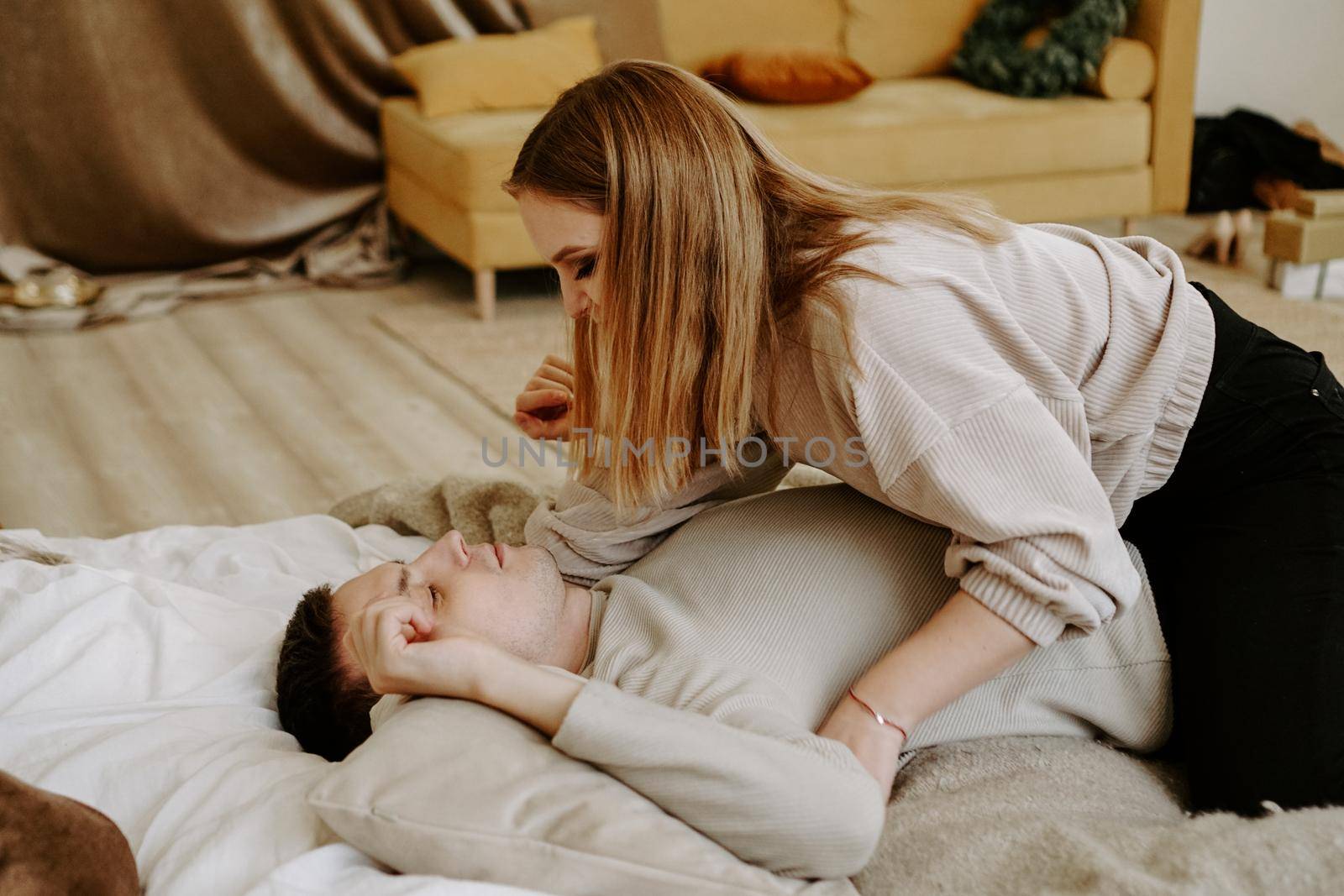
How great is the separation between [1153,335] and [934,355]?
0.32 m

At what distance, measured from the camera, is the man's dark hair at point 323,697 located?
1375mm

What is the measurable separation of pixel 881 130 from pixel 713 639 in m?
2.65

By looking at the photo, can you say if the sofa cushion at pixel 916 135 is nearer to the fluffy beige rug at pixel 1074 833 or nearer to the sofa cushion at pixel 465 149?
the sofa cushion at pixel 465 149

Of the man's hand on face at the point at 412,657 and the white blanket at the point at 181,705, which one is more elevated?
the man's hand on face at the point at 412,657

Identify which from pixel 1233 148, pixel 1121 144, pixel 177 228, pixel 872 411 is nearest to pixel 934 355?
pixel 872 411

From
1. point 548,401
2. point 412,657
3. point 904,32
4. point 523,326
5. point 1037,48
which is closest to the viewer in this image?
point 412,657

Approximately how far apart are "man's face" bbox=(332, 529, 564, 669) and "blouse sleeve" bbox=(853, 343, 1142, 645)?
42 centimetres

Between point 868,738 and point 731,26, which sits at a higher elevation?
point 731,26

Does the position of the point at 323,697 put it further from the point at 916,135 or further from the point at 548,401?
the point at 916,135

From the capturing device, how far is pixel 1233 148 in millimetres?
4336

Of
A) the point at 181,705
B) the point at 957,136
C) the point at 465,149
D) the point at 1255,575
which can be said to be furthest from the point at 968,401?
the point at 957,136

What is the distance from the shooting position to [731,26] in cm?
410

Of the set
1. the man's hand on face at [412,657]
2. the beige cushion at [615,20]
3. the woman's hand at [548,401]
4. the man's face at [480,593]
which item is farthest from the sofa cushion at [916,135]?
the man's hand on face at [412,657]

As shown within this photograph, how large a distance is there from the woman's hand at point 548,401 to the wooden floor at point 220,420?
84 cm
